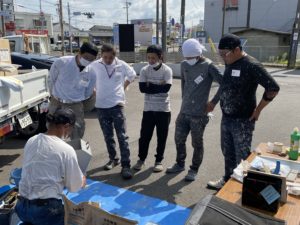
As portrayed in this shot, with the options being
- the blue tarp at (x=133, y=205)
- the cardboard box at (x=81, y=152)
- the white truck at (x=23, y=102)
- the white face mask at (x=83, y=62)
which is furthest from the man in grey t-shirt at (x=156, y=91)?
the white truck at (x=23, y=102)

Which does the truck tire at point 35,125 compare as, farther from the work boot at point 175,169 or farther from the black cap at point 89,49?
the work boot at point 175,169

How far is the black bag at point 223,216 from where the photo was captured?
1791 millimetres

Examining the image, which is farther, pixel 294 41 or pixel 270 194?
pixel 294 41

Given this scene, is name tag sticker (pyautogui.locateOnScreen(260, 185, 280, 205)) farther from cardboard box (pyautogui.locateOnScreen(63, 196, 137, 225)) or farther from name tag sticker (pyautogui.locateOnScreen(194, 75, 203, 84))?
name tag sticker (pyautogui.locateOnScreen(194, 75, 203, 84))

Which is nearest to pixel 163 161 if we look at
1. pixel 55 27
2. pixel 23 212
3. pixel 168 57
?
pixel 23 212

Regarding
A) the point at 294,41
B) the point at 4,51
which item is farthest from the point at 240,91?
the point at 294,41

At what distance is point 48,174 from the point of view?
229 centimetres

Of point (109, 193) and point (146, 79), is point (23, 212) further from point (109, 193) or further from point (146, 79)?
point (146, 79)

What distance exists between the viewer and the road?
3932 mm

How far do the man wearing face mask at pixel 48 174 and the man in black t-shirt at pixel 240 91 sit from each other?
1686mm

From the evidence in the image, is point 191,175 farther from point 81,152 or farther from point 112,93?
point 81,152

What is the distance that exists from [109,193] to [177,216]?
0.92 m

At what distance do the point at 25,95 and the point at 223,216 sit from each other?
159 inches

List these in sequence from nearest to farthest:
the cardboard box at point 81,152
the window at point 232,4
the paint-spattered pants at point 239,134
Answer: the cardboard box at point 81,152, the paint-spattered pants at point 239,134, the window at point 232,4
